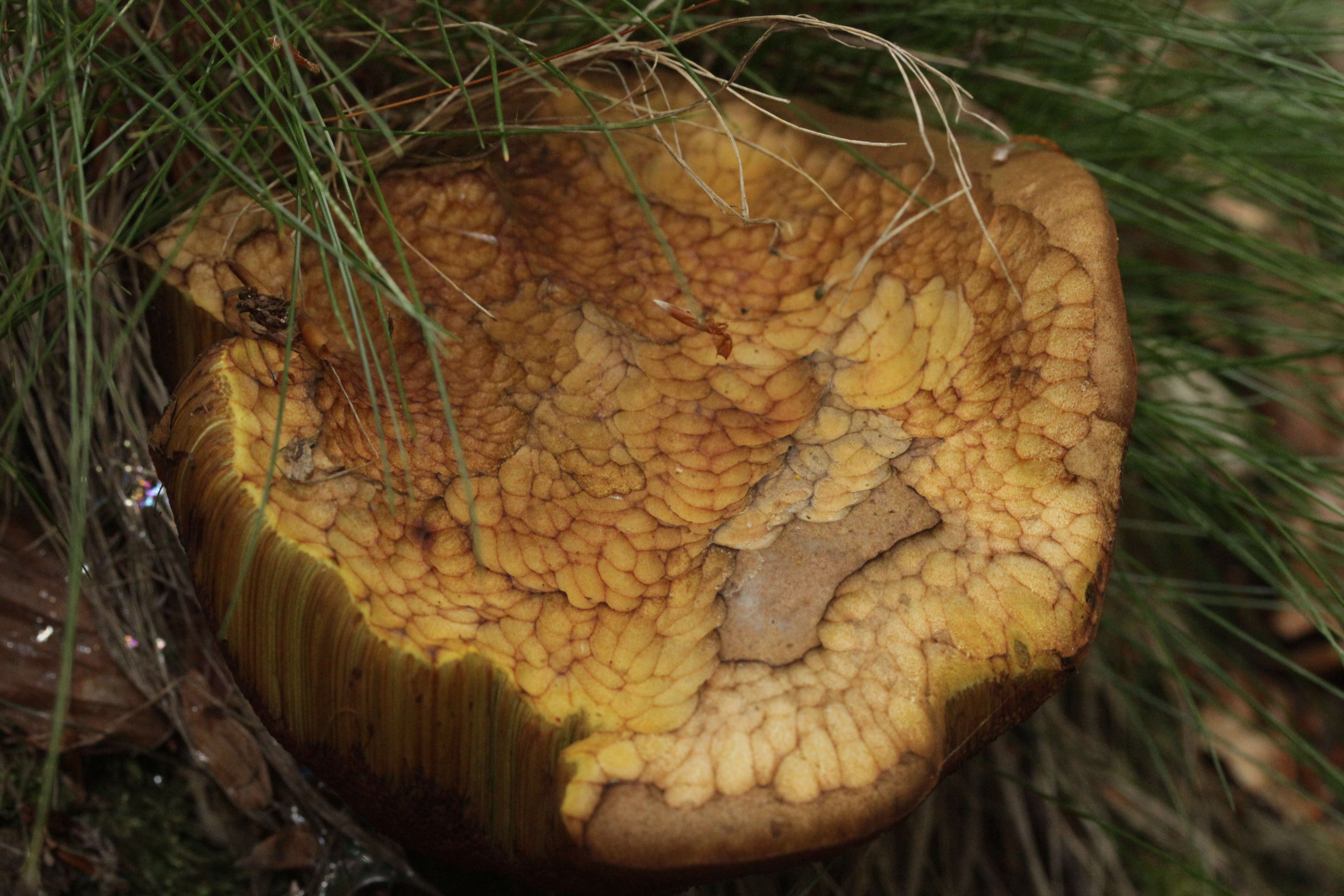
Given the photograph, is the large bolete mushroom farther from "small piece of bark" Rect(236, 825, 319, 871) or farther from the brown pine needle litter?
"small piece of bark" Rect(236, 825, 319, 871)

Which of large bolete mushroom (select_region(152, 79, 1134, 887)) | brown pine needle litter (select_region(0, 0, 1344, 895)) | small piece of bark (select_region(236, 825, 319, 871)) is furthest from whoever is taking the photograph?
small piece of bark (select_region(236, 825, 319, 871))

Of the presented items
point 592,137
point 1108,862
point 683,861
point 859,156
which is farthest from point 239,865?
point 1108,862

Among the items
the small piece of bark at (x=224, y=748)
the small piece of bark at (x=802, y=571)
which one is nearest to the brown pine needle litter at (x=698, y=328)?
the small piece of bark at (x=224, y=748)

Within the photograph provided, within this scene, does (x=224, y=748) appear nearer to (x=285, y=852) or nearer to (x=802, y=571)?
(x=285, y=852)

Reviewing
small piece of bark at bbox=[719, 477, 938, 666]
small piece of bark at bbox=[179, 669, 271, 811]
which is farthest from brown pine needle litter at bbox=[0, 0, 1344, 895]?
small piece of bark at bbox=[719, 477, 938, 666]

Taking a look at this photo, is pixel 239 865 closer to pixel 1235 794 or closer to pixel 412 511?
pixel 412 511

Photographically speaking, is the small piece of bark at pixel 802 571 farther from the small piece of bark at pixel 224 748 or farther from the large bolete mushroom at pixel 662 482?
the small piece of bark at pixel 224 748
